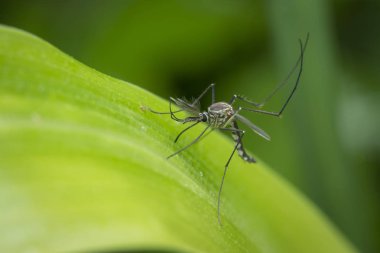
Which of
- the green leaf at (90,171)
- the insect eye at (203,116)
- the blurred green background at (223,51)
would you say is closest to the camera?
the green leaf at (90,171)

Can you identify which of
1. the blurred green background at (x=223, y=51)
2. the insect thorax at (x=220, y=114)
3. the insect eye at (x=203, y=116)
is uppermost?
the blurred green background at (x=223, y=51)

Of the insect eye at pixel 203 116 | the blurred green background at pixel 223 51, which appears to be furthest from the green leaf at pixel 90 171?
the blurred green background at pixel 223 51

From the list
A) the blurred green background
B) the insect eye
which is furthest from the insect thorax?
the blurred green background

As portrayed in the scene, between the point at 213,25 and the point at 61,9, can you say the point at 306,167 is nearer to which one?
the point at 213,25

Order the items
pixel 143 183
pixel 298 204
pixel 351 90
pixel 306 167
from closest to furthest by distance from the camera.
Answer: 1. pixel 143 183
2. pixel 298 204
3. pixel 306 167
4. pixel 351 90

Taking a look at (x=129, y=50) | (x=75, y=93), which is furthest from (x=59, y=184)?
(x=129, y=50)

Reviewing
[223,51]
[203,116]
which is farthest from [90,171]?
[223,51]

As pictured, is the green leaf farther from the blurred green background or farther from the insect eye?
the blurred green background

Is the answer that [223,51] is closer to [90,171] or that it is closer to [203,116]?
[203,116]

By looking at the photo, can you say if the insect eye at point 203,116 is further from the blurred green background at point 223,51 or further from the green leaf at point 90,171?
the blurred green background at point 223,51
